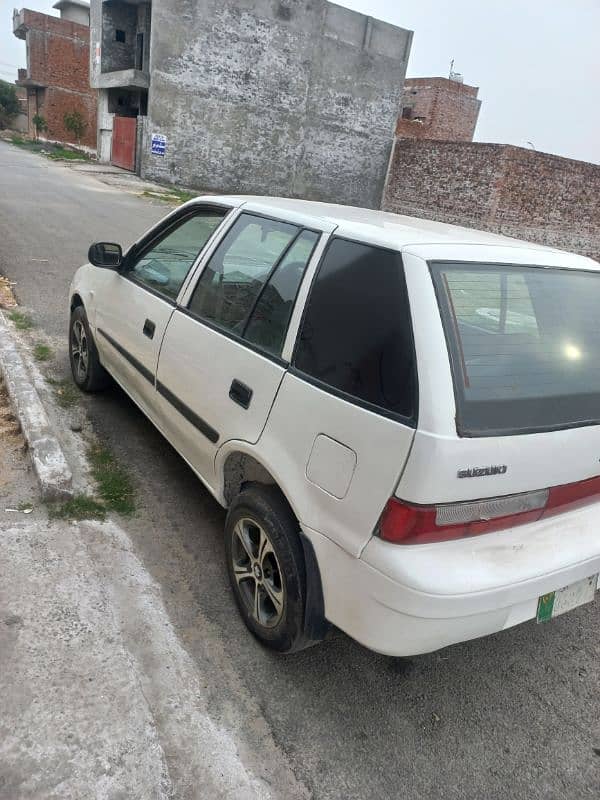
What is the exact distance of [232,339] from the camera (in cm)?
266

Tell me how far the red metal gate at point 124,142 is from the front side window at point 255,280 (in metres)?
24.9

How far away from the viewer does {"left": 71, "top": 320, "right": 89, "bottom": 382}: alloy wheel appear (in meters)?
4.41

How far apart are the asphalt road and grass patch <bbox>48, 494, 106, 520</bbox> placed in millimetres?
218

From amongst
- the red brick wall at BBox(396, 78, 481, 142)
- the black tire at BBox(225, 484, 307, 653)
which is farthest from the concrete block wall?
the black tire at BBox(225, 484, 307, 653)

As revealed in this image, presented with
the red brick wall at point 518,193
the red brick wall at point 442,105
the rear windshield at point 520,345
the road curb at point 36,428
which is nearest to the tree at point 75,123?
the red brick wall at point 442,105

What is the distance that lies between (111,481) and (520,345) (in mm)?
2400

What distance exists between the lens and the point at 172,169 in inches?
973

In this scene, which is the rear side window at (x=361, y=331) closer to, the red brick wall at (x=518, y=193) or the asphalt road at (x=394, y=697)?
the asphalt road at (x=394, y=697)

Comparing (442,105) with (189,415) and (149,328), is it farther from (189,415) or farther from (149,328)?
(189,415)

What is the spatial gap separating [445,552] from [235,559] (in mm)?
1093

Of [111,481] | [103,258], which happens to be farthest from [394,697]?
[103,258]

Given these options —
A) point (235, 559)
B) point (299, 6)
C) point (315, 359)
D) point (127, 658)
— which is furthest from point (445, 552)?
point (299, 6)

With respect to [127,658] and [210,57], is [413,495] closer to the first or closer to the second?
[127,658]

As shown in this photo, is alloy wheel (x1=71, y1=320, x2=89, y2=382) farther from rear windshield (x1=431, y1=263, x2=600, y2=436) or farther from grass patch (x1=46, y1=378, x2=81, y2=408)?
rear windshield (x1=431, y1=263, x2=600, y2=436)
